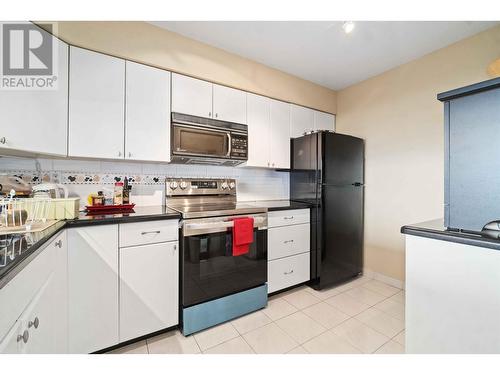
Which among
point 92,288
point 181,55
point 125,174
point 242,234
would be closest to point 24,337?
point 92,288

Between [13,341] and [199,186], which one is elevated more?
[199,186]

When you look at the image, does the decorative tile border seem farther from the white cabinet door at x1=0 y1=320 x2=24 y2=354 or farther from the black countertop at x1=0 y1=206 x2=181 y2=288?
the white cabinet door at x1=0 y1=320 x2=24 y2=354

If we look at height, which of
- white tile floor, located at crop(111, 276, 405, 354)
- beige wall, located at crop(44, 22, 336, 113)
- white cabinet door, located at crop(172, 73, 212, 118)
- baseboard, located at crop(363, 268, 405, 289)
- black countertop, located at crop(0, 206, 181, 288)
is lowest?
white tile floor, located at crop(111, 276, 405, 354)

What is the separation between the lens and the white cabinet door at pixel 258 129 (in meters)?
2.38

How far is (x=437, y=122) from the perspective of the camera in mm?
2154

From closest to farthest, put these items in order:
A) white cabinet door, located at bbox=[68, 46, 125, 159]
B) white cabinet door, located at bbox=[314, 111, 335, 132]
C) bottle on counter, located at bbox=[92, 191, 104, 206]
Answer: white cabinet door, located at bbox=[68, 46, 125, 159] → bottle on counter, located at bbox=[92, 191, 104, 206] → white cabinet door, located at bbox=[314, 111, 335, 132]

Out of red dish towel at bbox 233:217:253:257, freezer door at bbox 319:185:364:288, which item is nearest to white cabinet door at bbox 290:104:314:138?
freezer door at bbox 319:185:364:288

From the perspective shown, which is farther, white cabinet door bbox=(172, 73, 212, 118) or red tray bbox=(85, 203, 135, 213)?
white cabinet door bbox=(172, 73, 212, 118)

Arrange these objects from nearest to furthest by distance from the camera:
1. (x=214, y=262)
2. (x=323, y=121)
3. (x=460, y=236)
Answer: (x=460, y=236) → (x=214, y=262) → (x=323, y=121)

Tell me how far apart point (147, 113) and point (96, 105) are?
348mm

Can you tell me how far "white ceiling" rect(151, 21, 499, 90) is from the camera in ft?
6.01

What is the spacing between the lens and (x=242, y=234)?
1843 mm

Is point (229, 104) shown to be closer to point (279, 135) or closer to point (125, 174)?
point (279, 135)

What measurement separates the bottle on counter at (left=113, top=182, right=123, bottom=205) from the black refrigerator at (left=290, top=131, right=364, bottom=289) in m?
1.85
